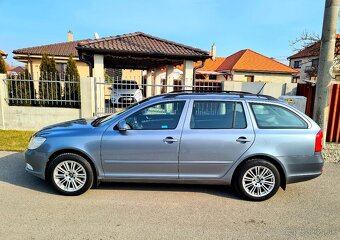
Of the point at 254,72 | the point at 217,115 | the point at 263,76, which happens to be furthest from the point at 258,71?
the point at 217,115

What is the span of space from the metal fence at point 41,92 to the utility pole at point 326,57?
7490mm

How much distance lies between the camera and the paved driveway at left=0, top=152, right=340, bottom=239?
289 centimetres

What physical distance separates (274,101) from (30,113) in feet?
26.2

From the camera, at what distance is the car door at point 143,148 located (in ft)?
12.0

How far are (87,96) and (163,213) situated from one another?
241 inches

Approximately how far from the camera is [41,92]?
8.87 meters

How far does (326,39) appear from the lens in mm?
6047

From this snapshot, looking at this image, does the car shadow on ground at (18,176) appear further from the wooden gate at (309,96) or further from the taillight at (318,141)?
the wooden gate at (309,96)

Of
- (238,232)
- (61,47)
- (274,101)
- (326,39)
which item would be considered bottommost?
(238,232)

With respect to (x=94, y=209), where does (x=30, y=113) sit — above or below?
above

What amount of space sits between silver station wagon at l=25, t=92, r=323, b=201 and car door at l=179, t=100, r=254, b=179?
0.05ft

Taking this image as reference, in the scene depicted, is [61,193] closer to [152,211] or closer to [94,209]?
[94,209]

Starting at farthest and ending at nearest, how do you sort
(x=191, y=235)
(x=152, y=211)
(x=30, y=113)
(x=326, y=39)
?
(x=30, y=113) → (x=326, y=39) → (x=152, y=211) → (x=191, y=235)

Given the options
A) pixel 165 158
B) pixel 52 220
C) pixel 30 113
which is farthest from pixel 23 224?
pixel 30 113
